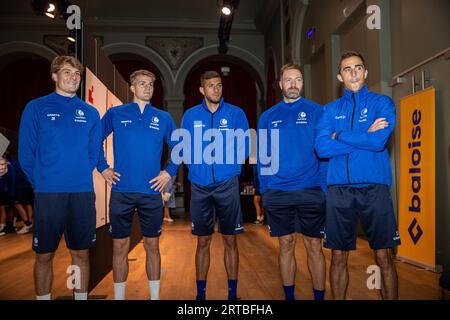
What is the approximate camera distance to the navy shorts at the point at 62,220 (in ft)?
7.49

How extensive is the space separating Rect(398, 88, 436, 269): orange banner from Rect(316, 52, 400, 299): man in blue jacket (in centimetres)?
165

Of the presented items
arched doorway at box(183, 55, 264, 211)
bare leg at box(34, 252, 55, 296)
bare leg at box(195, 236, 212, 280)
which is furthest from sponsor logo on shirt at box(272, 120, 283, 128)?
arched doorway at box(183, 55, 264, 211)

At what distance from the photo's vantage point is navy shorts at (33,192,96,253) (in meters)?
2.28

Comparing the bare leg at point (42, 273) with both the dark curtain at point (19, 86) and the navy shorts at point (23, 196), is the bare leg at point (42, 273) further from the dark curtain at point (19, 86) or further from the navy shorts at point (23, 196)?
Result: the dark curtain at point (19, 86)

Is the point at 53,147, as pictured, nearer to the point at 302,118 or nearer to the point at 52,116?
the point at 52,116

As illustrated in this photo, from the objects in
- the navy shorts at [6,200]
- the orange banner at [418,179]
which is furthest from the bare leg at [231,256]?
the navy shorts at [6,200]

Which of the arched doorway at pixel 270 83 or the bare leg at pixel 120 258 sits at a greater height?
the arched doorway at pixel 270 83

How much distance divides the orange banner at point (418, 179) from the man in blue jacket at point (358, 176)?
5.41 ft

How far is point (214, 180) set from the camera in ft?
8.85

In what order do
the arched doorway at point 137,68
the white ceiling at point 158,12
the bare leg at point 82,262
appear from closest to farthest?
the bare leg at point 82,262
the white ceiling at point 158,12
the arched doorway at point 137,68

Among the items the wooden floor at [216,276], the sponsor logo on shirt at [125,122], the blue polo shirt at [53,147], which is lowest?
the wooden floor at [216,276]

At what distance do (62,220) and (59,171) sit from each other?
0.95ft

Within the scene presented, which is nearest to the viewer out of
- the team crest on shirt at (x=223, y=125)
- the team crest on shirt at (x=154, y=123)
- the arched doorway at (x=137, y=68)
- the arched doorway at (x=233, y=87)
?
the team crest on shirt at (x=154, y=123)

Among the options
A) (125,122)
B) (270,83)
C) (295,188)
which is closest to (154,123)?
(125,122)
